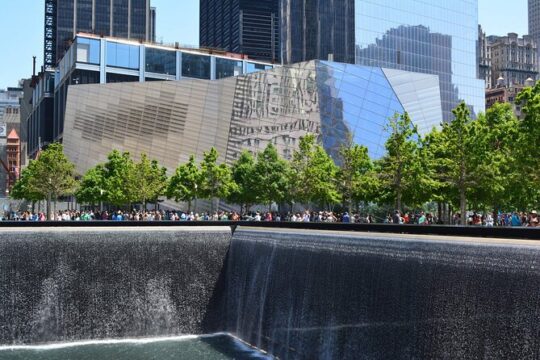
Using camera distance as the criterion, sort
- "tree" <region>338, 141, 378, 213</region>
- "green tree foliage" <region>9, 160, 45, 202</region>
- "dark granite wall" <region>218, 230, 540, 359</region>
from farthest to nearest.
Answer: "green tree foliage" <region>9, 160, 45, 202</region>
"tree" <region>338, 141, 378, 213</region>
"dark granite wall" <region>218, 230, 540, 359</region>

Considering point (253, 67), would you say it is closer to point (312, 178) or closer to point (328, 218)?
point (312, 178)

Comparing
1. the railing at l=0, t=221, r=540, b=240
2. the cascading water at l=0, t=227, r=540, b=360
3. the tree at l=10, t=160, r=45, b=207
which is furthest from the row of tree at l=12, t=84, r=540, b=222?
the cascading water at l=0, t=227, r=540, b=360

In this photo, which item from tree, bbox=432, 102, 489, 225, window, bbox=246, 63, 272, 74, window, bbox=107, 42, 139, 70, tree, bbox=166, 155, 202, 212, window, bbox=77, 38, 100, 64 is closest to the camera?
tree, bbox=432, 102, 489, 225

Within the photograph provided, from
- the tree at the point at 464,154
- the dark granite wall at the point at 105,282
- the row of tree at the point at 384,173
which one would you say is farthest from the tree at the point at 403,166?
the dark granite wall at the point at 105,282

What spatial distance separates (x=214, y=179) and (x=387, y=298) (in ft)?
150

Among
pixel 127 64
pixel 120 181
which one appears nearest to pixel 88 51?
pixel 127 64

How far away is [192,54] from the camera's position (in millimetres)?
112250

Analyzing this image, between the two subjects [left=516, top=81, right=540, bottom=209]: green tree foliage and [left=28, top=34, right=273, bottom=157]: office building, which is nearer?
[left=516, top=81, right=540, bottom=209]: green tree foliage

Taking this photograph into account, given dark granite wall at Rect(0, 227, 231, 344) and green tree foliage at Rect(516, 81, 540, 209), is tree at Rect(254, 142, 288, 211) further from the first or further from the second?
dark granite wall at Rect(0, 227, 231, 344)

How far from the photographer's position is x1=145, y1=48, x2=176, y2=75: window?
11025cm

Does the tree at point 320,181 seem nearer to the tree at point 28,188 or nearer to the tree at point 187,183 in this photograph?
A: the tree at point 187,183

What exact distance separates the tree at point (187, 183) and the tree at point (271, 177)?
5077 millimetres

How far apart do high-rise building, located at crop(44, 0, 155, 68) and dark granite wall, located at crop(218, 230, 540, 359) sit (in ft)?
573

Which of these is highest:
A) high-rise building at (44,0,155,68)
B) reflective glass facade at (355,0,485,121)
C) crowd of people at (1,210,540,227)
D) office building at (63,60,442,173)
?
high-rise building at (44,0,155,68)
